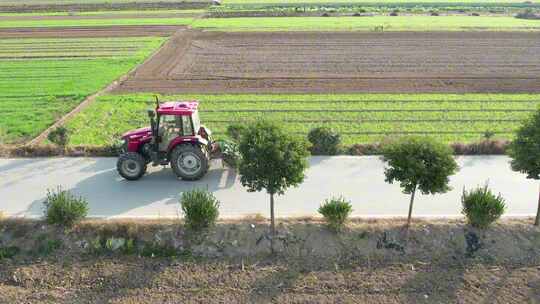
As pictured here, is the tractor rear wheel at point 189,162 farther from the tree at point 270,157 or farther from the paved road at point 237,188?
the tree at point 270,157

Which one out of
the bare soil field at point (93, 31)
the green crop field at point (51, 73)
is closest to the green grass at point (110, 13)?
the bare soil field at point (93, 31)

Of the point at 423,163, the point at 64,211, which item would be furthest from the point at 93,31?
the point at 423,163

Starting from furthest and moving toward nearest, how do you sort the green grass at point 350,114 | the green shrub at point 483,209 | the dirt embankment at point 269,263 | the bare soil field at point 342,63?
the bare soil field at point 342,63
the green grass at point 350,114
the green shrub at point 483,209
the dirt embankment at point 269,263

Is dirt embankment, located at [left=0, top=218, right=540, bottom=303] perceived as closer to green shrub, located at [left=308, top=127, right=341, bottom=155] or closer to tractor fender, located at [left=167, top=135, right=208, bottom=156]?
tractor fender, located at [left=167, top=135, right=208, bottom=156]

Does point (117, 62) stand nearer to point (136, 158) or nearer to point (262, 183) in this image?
point (136, 158)

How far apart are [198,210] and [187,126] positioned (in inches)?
146

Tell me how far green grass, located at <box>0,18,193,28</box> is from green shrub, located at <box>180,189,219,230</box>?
144ft

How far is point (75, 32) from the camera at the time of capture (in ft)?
155

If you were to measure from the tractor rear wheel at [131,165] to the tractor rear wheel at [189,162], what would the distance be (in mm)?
997

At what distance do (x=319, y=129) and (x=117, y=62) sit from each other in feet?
69.4

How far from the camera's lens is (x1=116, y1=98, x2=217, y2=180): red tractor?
1507cm

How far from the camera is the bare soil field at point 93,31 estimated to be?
1796 inches

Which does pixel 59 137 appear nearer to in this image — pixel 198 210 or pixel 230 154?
pixel 230 154

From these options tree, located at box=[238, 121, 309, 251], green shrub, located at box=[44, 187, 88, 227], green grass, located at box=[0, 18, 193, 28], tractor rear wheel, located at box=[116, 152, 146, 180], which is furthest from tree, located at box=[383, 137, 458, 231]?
green grass, located at box=[0, 18, 193, 28]
